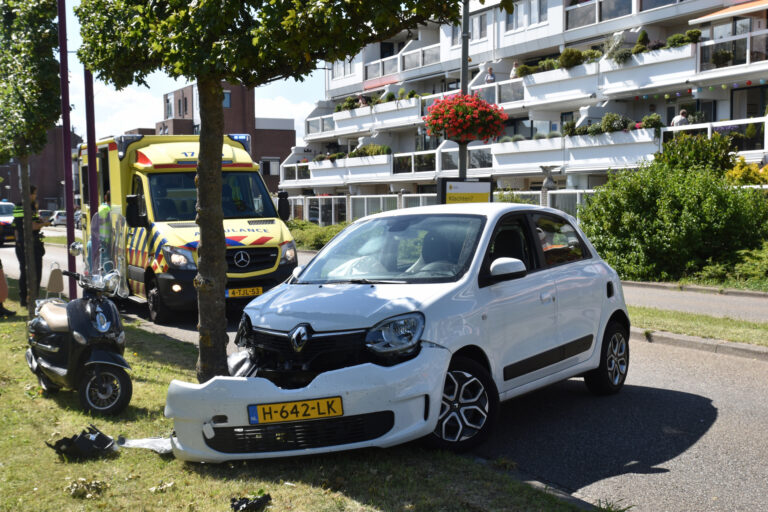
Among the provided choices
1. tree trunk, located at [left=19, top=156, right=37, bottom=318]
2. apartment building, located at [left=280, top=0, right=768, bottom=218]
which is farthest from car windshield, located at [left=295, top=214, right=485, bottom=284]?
apartment building, located at [left=280, top=0, right=768, bottom=218]

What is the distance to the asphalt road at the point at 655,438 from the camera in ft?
15.7

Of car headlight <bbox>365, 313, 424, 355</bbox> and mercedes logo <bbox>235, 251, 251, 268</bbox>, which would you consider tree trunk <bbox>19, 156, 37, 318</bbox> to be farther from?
car headlight <bbox>365, 313, 424, 355</bbox>

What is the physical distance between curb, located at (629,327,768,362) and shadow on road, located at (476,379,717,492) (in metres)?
2.12

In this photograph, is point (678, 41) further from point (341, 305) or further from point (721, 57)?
point (341, 305)

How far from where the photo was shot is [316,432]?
4.89 metres

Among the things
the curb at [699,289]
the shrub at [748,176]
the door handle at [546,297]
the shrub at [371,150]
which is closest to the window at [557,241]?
the door handle at [546,297]

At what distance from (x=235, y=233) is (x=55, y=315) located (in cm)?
533

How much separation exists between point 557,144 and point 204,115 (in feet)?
98.5

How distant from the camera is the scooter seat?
6637 mm

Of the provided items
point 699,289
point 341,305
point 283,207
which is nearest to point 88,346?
point 341,305

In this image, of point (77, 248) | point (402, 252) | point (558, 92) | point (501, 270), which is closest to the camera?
point (501, 270)

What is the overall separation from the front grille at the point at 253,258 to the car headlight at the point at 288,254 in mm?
116

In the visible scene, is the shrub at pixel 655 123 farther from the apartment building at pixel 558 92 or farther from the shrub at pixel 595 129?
the shrub at pixel 595 129

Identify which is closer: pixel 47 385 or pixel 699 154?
pixel 47 385
